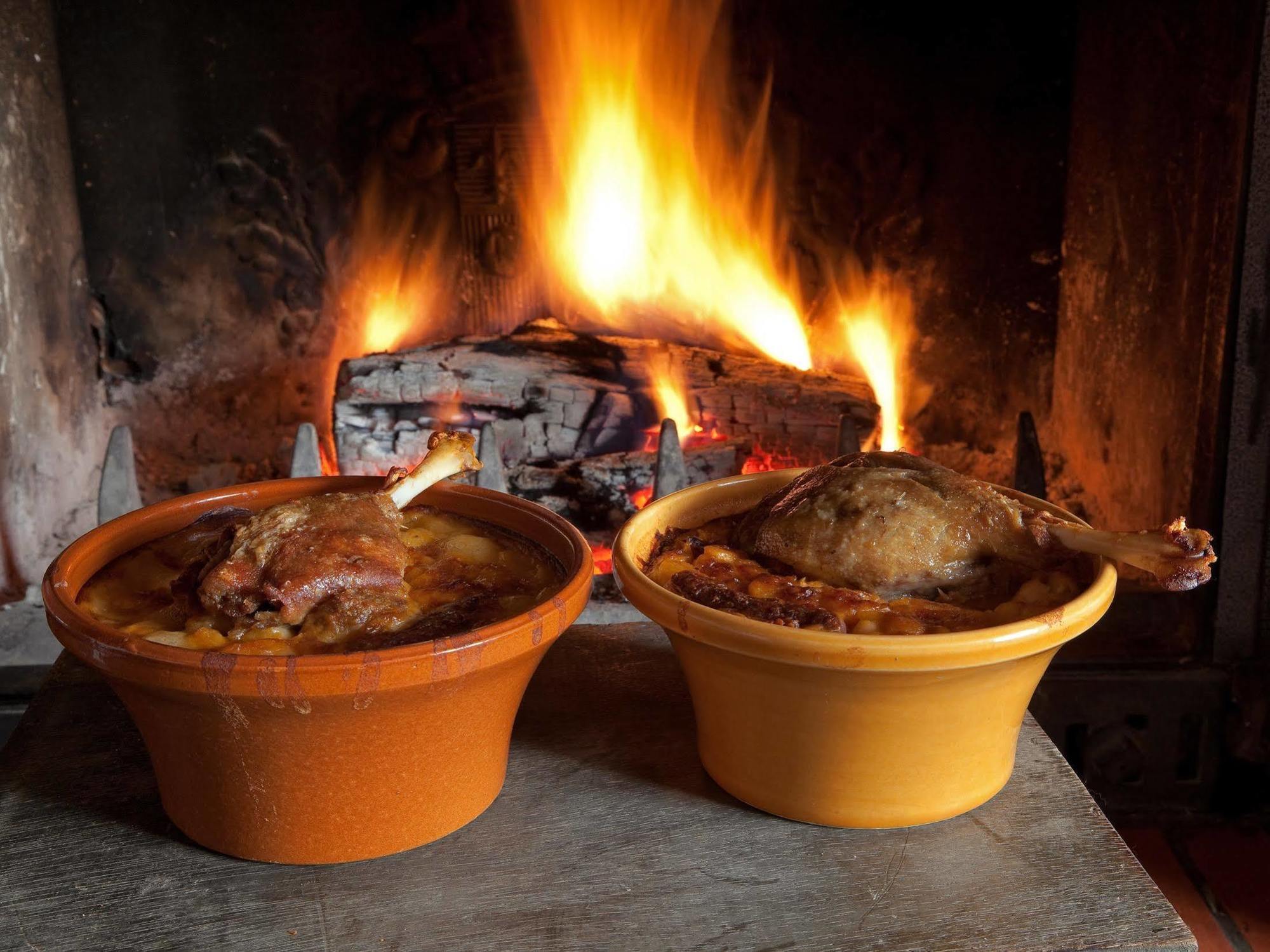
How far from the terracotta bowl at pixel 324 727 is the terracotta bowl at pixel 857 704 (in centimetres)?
13

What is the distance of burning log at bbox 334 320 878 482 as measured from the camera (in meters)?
2.45

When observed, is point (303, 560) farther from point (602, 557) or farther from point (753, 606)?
point (602, 557)

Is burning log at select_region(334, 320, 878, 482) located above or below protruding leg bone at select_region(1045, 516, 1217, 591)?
below

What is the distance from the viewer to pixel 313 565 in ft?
2.98

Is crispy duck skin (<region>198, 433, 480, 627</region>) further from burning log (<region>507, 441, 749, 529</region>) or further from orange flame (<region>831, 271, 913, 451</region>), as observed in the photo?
orange flame (<region>831, 271, 913, 451</region>)

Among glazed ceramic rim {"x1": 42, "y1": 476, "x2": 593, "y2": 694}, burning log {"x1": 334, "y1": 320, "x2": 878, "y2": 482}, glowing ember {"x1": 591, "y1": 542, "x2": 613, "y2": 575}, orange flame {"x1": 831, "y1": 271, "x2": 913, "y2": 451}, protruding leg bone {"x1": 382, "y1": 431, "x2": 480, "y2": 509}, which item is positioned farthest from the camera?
orange flame {"x1": 831, "y1": 271, "x2": 913, "y2": 451}

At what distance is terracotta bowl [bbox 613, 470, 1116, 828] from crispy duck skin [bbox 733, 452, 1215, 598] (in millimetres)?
41

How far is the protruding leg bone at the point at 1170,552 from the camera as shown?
880mm

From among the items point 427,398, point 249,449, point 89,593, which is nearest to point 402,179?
point 427,398

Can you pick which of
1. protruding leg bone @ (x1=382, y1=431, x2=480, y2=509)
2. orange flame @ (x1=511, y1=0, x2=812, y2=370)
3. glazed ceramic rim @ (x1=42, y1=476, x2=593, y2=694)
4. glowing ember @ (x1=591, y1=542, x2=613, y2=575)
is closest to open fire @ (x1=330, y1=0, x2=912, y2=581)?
orange flame @ (x1=511, y1=0, x2=812, y2=370)

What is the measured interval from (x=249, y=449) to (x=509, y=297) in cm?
75

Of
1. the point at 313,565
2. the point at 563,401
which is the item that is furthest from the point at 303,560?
the point at 563,401

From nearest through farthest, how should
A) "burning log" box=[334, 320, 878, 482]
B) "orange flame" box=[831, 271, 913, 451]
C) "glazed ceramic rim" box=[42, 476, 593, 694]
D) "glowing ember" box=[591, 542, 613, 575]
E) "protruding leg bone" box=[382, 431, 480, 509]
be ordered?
"glazed ceramic rim" box=[42, 476, 593, 694] < "protruding leg bone" box=[382, 431, 480, 509] < "glowing ember" box=[591, 542, 613, 575] < "burning log" box=[334, 320, 878, 482] < "orange flame" box=[831, 271, 913, 451]

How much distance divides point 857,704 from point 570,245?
6.53 feet
